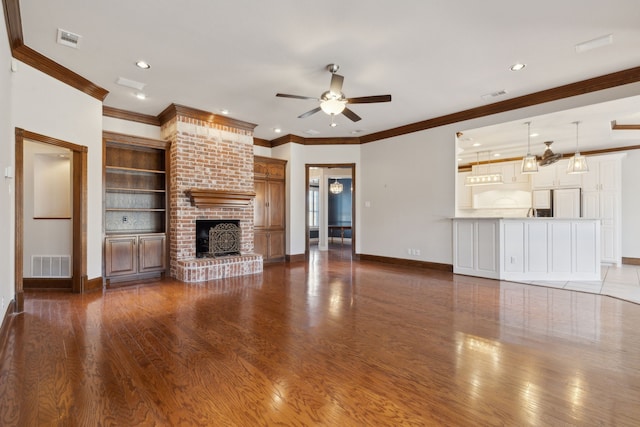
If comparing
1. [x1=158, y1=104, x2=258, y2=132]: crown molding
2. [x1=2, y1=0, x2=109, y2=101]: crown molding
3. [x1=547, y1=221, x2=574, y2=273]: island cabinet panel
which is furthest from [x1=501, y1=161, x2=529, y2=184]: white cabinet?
[x1=2, y1=0, x2=109, y2=101]: crown molding

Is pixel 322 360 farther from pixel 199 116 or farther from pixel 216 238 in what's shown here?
pixel 199 116

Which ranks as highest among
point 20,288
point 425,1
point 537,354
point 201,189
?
point 425,1

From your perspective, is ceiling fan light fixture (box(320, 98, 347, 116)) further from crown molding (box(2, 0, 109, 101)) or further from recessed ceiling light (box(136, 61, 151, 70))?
crown molding (box(2, 0, 109, 101))

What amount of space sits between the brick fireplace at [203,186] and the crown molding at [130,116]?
21 cm

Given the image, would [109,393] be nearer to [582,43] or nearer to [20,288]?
[20,288]

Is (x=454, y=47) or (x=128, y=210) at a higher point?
(x=454, y=47)

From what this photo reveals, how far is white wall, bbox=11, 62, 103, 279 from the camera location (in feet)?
11.7

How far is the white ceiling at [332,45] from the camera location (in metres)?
2.89

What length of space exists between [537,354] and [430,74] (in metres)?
3.53

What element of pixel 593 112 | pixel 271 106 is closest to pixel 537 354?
pixel 593 112

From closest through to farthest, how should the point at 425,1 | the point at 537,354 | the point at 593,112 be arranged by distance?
the point at 537,354
the point at 425,1
the point at 593,112

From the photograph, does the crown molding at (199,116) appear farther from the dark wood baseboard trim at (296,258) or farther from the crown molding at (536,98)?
the crown molding at (536,98)

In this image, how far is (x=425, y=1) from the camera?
2.79 meters

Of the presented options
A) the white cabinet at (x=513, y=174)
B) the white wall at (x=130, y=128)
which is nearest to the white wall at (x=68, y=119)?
the white wall at (x=130, y=128)
